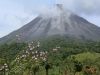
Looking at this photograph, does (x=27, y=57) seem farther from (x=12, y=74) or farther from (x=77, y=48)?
(x=77, y=48)

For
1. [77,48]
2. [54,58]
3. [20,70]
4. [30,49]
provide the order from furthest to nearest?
[77,48] < [54,58] < [30,49] < [20,70]

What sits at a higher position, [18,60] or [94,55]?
[94,55]

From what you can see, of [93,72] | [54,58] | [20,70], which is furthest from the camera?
[54,58]

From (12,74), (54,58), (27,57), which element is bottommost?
(12,74)

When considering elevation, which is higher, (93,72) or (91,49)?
(91,49)

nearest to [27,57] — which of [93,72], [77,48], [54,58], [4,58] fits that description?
[4,58]

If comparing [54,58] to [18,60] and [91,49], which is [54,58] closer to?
[91,49]

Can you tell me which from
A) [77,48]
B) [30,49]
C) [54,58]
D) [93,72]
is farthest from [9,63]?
[77,48]

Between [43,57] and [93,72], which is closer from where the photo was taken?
[43,57]

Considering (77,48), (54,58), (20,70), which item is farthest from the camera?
(77,48)
